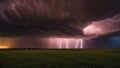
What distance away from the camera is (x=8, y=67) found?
95.3 ft

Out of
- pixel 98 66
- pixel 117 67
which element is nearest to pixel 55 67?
pixel 98 66

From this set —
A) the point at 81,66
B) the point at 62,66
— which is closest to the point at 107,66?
the point at 81,66

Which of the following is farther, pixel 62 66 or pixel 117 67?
pixel 62 66

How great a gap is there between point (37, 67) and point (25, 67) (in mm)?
1726

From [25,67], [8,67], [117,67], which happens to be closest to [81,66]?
[117,67]

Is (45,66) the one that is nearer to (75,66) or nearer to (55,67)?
(55,67)

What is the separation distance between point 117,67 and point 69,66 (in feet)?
20.6

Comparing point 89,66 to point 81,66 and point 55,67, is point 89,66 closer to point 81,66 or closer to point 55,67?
point 81,66

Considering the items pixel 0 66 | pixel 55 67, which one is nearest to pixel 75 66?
pixel 55 67

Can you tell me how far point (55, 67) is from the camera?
2881 cm

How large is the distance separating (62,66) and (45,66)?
2305 mm

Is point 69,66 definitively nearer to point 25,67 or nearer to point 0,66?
point 25,67

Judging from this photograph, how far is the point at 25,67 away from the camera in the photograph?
28641mm

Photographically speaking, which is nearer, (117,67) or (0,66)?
(117,67)
